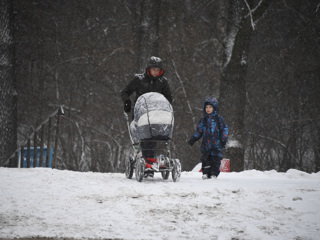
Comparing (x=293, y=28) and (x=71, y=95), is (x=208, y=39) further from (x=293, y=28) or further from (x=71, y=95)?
(x=71, y=95)

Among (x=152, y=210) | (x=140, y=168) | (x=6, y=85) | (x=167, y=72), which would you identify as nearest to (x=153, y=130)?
(x=140, y=168)

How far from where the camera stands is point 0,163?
11805 millimetres

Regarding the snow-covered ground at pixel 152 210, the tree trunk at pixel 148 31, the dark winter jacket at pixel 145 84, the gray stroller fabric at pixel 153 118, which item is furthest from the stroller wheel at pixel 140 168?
the tree trunk at pixel 148 31

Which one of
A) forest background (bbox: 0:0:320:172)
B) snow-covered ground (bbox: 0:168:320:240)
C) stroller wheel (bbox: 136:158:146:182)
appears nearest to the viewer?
snow-covered ground (bbox: 0:168:320:240)

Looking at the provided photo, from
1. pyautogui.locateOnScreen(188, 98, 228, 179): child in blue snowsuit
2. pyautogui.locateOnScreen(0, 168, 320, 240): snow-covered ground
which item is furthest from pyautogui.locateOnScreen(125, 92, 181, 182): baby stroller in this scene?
pyautogui.locateOnScreen(188, 98, 228, 179): child in blue snowsuit

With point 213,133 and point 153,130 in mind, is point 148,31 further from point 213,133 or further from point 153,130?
point 153,130

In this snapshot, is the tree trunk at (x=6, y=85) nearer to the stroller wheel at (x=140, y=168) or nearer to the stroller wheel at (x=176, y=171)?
the stroller wheel at (x=140, y=168)

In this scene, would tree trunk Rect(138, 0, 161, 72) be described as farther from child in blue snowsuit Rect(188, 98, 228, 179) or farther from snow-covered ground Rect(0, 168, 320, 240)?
snow-covered ground Rect(0, 168, 320, 240)

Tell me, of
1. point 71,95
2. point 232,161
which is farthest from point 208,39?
point 232,161

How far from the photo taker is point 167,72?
666 inches

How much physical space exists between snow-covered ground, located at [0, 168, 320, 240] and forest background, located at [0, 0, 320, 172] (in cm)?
917

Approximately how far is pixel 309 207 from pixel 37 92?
13563mm

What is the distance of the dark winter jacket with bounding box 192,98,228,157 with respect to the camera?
8.00 metres

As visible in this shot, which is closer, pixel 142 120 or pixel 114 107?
pixel 142 120
